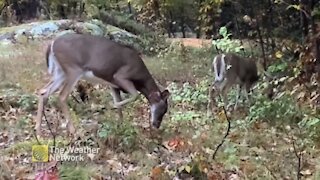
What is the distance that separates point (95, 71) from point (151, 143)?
1.45 m

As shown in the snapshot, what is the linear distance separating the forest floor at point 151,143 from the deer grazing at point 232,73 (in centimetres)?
108

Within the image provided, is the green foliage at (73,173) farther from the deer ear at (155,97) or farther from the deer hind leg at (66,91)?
the deer ear at (155,97)

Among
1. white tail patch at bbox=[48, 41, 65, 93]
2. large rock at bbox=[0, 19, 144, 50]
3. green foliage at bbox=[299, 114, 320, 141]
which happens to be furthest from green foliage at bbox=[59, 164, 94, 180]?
large rock at bbox=[0, 19, 144, 50]

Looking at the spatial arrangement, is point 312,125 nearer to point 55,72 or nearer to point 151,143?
point 151,143

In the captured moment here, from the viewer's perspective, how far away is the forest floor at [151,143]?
20.3 ft

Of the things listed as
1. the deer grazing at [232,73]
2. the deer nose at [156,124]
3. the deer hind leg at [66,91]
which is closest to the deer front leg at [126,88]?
the deer nose at [156,124]

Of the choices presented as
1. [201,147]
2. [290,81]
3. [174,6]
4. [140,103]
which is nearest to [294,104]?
[290,81]

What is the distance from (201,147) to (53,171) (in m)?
2.46

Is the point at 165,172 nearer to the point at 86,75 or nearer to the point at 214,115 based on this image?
the point at 86,75

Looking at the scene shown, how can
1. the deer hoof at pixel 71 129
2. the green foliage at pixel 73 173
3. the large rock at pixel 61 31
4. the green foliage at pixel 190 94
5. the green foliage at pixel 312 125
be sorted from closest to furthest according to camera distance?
the green foliage at pixel 73 173 → the deer hoof at pixel 71 129 → the green foliage at pixel 312 125 → the green foliage at pixel 190 94 → the large rock at pixel 61 31

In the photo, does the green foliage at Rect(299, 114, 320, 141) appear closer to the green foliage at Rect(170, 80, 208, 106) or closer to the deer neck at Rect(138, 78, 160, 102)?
the green foliage at Rect(170, 80, 208, 106)

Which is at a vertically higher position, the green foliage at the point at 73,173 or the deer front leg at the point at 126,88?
the green foliage at the point at 73,173

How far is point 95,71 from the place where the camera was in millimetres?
8586

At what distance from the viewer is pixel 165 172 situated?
20.0ft
